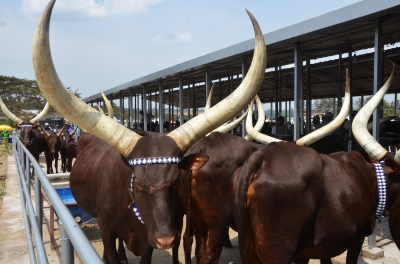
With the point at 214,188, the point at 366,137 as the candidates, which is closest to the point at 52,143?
the point at 214,188

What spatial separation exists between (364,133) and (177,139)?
2189 mm

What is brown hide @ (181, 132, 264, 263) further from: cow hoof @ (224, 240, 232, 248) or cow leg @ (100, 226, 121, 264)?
cow hoof @ (224, 240, 232, 248)

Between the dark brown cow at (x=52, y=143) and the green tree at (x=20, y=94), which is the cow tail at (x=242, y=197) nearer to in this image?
the dark brown cow at (x=52, y=143)

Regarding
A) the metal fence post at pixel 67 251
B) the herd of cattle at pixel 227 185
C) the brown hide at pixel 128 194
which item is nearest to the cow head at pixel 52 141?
the brown hide at pixel 128 194

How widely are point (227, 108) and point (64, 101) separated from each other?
42.7 inches

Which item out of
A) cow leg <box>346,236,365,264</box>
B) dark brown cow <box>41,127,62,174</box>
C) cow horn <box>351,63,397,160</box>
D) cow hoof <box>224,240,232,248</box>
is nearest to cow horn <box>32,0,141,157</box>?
cow leg <box>346,236,365,264</box>

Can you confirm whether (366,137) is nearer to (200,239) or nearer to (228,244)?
(200,239)

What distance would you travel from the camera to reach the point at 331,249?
3127 mm

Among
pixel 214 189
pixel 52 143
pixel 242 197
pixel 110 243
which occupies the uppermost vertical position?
pixel 242 197

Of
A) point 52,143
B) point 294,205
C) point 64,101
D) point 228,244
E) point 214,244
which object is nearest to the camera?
point 64,101

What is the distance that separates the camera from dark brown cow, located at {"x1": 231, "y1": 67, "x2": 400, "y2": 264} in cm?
291

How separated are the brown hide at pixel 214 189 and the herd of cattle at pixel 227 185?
0.01 m

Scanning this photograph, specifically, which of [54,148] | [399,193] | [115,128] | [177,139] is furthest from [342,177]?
[54,148]

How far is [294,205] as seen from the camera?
9.54 feet
